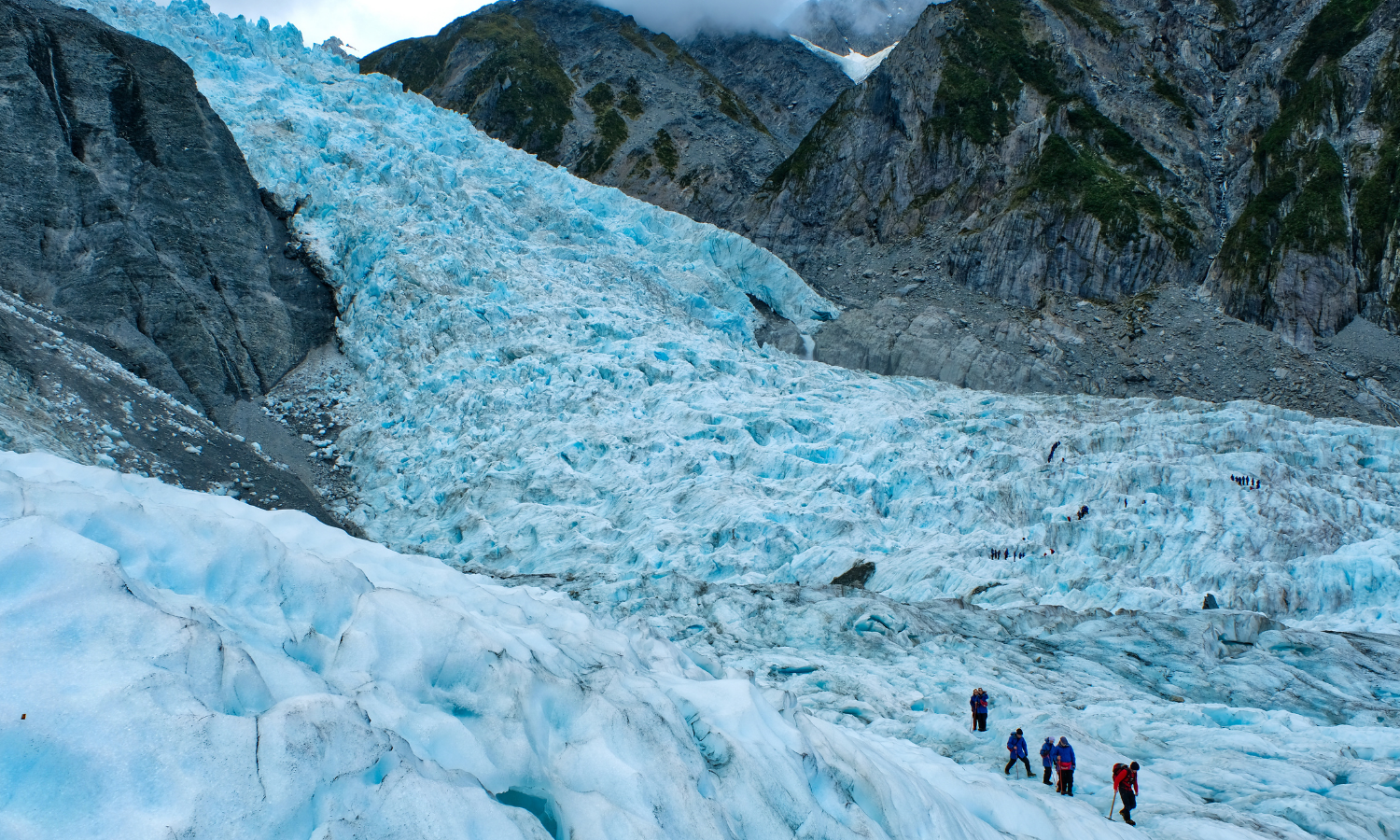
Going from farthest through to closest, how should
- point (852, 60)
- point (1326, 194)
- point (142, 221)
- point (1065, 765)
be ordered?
point (852, 60), point (1326, 194), point (142, 221), point (1065, 765)

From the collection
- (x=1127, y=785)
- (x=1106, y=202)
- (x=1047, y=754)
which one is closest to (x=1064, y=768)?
(x=1047, y=754)

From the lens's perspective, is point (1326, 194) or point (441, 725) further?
point (1326, 194)

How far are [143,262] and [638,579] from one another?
55.8 feet

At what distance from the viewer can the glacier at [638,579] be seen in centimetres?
491

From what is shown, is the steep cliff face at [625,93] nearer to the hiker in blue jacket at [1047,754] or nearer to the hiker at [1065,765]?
the hiker in blue jacket at [1047,754]

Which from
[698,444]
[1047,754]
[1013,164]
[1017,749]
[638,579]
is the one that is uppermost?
A: [1013,164]

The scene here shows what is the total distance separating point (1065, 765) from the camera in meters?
9.19

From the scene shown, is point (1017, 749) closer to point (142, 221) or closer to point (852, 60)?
point (142, 221)

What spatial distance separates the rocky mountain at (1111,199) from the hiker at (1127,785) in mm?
22384

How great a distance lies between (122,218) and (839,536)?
21.3 m

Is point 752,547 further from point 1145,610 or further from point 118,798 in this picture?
point 118,798

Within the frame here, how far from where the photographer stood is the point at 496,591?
10344mm

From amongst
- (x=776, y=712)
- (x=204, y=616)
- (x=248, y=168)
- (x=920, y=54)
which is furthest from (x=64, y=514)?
(x=920, y=54)

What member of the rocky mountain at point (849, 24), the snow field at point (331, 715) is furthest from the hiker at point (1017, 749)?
the rocky mountain at point (849, 24)
